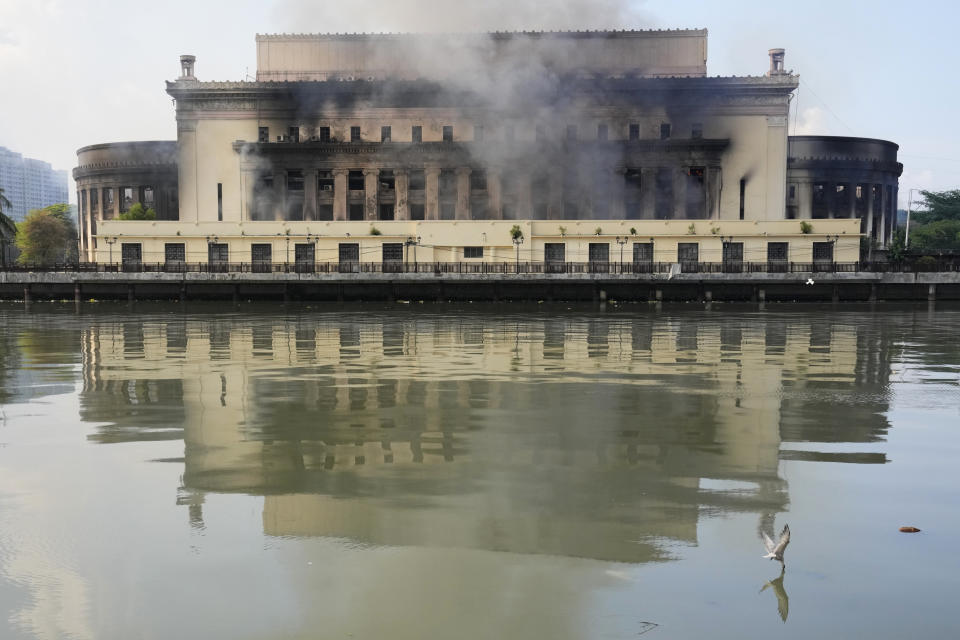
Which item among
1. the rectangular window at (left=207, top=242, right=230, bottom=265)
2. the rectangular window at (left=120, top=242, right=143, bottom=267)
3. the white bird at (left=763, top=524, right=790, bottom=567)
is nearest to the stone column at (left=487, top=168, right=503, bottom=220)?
the rectangular window at (left=207, top=242, right=230, bottom=265)

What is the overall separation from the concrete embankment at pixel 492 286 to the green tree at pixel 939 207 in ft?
216

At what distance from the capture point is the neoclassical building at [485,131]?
9694cm

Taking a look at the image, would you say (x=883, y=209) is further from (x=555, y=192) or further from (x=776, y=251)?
(x=776, y=251)

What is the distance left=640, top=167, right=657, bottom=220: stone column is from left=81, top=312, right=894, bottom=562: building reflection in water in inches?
2269

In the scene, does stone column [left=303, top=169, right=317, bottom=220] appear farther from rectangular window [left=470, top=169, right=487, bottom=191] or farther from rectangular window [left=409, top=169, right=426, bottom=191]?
rectangular window [left=470, top=169, right=487, bottom=191]

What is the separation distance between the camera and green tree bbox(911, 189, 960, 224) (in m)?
138

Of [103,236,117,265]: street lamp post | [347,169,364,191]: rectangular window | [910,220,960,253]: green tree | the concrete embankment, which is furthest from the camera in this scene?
[910,220,960,253]: green tree

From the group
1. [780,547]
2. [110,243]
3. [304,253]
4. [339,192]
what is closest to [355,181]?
[339,192]

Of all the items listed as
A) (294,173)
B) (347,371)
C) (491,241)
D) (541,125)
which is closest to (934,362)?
(347,371)

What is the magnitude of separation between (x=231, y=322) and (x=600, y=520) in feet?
145

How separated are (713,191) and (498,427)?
82.8m

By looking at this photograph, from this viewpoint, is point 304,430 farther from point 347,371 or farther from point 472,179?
point 472,179

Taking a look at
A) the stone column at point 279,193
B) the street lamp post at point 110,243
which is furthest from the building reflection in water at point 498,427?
the stone column at point 279,193

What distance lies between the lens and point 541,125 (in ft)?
317
